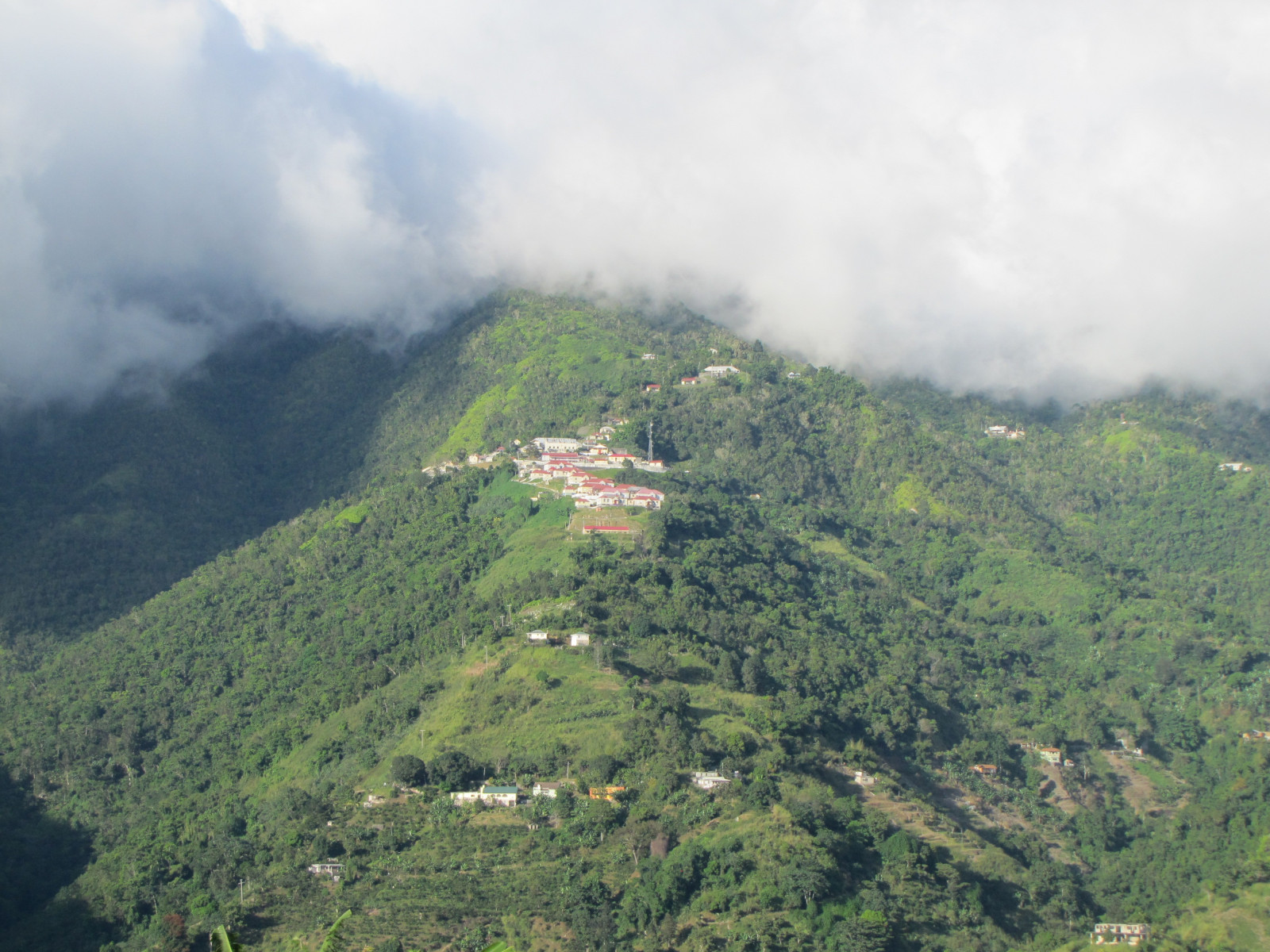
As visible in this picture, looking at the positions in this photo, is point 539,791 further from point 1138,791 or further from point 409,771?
point 1138,791

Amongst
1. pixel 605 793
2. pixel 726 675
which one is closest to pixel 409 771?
pixel 605 793

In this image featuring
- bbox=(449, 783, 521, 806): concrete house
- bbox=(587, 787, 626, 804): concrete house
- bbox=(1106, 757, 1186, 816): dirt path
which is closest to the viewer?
bbox=(449, 783, 521, 806): concrete house

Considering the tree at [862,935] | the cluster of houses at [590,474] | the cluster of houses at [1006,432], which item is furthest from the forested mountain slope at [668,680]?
the cluster of houses at [1006,432]

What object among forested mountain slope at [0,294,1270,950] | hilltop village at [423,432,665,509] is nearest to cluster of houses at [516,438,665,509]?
hilltop village at [423,432,665,509]

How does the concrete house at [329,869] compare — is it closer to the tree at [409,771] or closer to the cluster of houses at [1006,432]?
the tree at [409,771]

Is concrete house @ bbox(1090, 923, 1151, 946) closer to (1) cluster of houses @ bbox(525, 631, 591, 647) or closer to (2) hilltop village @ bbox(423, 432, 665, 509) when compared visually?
(1) cluster of houses @ bbox(525, 631, 591, 647)
